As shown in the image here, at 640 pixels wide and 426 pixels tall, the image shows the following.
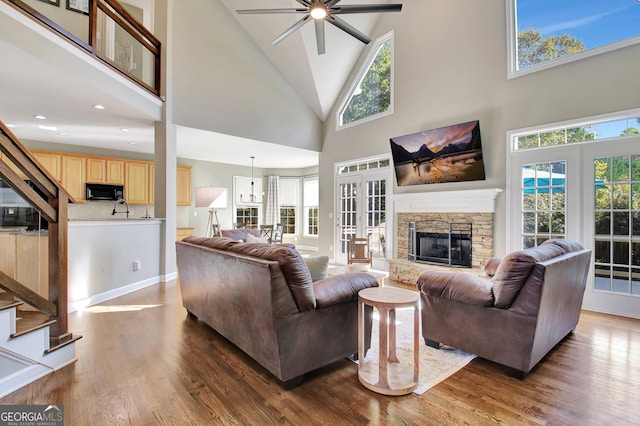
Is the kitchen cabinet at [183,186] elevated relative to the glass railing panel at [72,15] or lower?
lower

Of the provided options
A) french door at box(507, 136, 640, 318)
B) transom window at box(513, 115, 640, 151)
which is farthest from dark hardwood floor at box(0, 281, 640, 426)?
transom window at box(513, 115, 640, 151)

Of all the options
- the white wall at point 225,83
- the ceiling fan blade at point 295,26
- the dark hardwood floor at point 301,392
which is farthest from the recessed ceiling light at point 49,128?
the dark hardwood floor at point 301,392

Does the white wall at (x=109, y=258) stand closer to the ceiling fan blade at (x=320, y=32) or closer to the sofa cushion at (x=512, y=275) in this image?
the ceiling fan blade at (x=320, y=32)

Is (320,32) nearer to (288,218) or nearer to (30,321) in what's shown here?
(30,321)

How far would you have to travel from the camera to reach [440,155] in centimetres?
491

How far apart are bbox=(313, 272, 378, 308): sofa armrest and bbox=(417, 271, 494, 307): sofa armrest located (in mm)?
469

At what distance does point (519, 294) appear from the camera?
2105mm

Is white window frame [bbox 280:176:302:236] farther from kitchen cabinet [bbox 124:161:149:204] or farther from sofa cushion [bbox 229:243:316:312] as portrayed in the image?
sofa cushion [bbox 229:243:316:312]

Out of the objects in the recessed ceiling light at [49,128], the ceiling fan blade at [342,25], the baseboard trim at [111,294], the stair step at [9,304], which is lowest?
the baseboard trim at [111,294]

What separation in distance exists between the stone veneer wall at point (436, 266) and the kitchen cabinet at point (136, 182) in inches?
231

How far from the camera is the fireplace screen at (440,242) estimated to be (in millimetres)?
4770

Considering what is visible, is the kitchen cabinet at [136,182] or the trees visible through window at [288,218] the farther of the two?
the trees visible through window at [288,218]

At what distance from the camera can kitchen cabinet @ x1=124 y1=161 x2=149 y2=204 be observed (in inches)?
275

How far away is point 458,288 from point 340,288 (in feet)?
3.09
